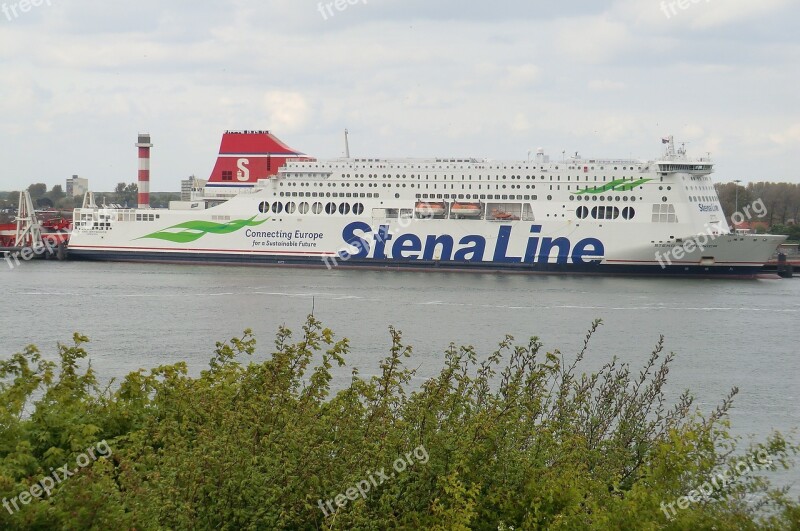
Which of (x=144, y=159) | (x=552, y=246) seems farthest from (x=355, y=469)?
(x=144, y=159)

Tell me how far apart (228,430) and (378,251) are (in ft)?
93.9

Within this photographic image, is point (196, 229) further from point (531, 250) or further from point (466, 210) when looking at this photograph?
point (531, 250)

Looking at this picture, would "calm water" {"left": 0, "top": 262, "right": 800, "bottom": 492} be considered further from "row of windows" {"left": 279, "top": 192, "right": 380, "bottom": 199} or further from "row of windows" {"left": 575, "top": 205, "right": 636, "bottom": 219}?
→ "row of windows" {"left": 279, "top": 192, "right": 380, "bottom": 199}

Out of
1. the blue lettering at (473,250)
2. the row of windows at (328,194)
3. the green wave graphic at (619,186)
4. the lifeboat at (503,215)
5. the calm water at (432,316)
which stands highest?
the green wave graphic at (619,186)

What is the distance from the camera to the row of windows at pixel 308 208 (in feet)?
119

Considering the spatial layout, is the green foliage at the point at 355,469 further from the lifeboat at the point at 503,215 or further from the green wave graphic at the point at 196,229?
the green wave graphic at the point at 196,229

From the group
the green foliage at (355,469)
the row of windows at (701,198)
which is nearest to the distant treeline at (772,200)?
the row of windows at (701,198)

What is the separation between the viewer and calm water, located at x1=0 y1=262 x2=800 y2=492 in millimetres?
16984

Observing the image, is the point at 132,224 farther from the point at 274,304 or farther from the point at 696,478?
the point at 696,478

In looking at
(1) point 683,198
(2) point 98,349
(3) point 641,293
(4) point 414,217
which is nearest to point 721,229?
(1) point 683,198

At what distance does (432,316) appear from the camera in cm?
2345

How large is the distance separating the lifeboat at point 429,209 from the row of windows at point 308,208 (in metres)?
2.03

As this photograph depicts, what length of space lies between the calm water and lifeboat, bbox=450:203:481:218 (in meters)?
2.67

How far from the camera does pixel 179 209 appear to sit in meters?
38.6
